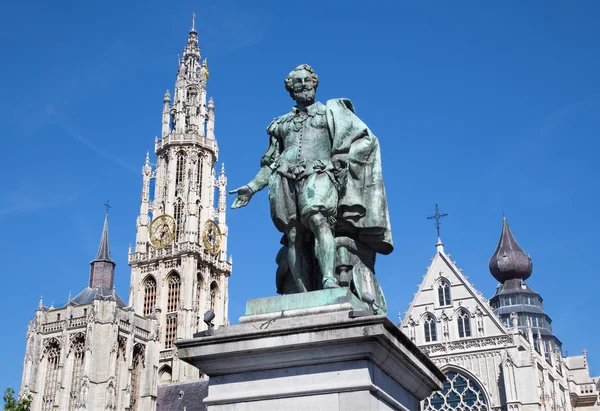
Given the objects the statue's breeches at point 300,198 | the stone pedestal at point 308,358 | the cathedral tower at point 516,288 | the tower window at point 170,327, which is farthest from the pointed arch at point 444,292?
the tower window at point 170,327

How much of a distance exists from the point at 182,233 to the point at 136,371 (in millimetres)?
13935

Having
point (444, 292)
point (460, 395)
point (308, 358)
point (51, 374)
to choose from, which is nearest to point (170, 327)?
point (51, 374)

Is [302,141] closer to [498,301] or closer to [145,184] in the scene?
[498,301]

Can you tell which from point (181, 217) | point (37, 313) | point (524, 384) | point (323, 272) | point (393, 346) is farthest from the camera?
point (181, 217)

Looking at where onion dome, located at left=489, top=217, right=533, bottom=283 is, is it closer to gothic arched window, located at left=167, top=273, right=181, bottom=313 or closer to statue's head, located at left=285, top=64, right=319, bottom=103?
gothic arched window, located at left=167, top=273, right=181, bottom=313

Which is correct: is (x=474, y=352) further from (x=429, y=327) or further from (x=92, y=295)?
(x=92, y=295)

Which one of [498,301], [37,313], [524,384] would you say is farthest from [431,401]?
[37,313]

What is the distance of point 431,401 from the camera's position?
3562 centimetres

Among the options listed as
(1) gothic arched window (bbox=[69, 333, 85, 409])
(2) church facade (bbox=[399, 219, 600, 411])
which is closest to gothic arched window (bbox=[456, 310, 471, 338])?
(2) church facade (bbox=[399, 219, 600, 411])

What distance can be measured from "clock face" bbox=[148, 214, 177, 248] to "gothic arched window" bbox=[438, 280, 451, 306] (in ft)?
140

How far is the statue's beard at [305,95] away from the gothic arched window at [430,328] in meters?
32.7

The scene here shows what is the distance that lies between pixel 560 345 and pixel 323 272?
54.1m

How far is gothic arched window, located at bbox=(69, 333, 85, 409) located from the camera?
65.7m

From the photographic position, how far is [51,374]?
6875cm
